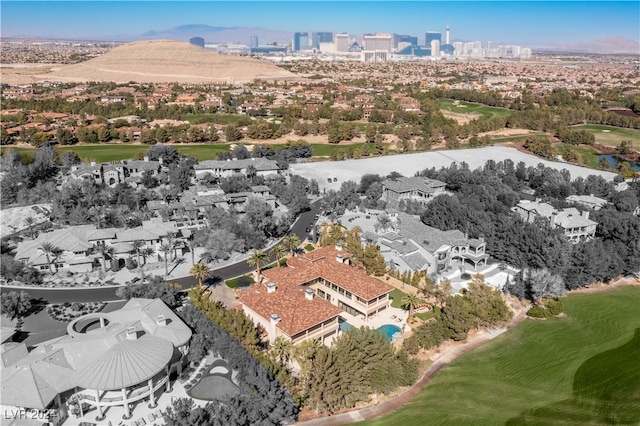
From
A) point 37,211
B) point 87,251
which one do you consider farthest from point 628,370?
point 37,211

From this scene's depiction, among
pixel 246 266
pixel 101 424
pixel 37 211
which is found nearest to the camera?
pixel 101 424

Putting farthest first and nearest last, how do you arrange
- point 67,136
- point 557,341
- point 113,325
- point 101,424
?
point 67,136, point 557,341, point 113,325, point 101,424

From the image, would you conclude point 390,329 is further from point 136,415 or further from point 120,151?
point 120,151

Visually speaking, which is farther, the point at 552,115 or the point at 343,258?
the point at 552,115

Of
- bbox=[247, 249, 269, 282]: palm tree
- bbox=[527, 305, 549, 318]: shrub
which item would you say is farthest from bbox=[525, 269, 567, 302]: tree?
bbox=[247, 249, 269, 282]: palm tree

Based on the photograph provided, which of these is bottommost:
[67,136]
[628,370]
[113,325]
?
[628,370]

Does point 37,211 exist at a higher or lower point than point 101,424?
higher

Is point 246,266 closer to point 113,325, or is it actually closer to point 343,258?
point 343,258

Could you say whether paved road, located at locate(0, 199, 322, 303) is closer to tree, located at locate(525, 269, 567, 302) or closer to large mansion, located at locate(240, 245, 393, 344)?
large mansion, located at locate(240, 245, 393, 344)
